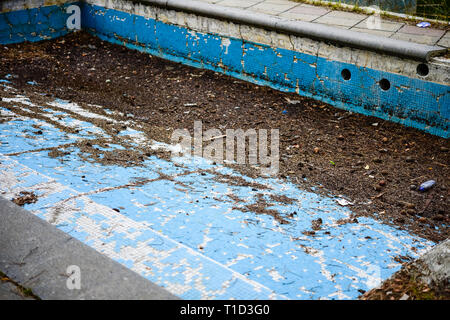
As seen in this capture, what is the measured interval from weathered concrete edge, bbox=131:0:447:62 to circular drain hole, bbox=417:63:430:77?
83mm

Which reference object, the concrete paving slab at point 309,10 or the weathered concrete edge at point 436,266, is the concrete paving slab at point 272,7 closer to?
the concrete paving slab at point 309,10

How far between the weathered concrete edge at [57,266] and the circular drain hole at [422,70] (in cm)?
429

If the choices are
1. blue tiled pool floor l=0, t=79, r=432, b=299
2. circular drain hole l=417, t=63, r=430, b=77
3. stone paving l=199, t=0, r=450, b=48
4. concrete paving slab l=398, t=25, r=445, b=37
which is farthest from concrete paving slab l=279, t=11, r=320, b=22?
blue tiled pool floor l=0, t=79, r=432, b=299

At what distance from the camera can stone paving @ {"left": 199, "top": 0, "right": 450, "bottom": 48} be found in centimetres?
628

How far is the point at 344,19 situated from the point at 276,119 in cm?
208

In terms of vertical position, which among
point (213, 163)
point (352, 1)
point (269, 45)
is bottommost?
point (213, 163)

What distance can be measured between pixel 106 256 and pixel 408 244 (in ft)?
7.09

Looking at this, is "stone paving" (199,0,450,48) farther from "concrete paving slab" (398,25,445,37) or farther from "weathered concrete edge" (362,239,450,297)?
"weathered concrete edge" (362,239,450,297)

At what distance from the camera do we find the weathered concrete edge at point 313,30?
18.5 feet

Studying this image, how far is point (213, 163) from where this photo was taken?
4.88 m

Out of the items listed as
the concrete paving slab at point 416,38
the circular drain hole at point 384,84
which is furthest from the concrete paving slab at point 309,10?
the circular drain hole at point 384,84

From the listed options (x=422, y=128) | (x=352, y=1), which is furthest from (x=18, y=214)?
(x=352, y=1)
